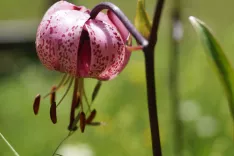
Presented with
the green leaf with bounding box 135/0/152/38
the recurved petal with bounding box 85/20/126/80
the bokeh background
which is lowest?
the bokeh background

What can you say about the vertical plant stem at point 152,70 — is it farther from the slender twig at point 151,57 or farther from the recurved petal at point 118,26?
the recurved petal at point 118,26

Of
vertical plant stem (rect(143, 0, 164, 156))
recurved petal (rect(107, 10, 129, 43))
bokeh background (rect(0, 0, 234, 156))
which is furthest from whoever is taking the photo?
bokeh background (rect(0, 0, 234, 156))

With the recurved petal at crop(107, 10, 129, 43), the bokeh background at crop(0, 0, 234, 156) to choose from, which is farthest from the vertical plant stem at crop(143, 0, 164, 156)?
the bokeh background at crop(0, 0, 234, 156)

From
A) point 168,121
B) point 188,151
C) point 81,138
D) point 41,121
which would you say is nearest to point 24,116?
point 41,121

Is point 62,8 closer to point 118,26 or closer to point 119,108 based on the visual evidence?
point 118,26

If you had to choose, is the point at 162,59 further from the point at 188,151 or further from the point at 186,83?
the point at 188,151

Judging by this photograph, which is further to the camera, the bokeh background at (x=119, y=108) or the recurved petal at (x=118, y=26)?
the bokeh background at (x=119, y=108)

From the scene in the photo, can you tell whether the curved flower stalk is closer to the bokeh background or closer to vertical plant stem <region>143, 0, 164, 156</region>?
vertical plant stem <region>143, 0, 164, 156</region>

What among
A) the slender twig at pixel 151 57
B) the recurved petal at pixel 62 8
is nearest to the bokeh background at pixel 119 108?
the recurved petal at pixel 62 8

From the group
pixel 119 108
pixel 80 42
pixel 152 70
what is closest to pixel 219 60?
pixel 152 70
